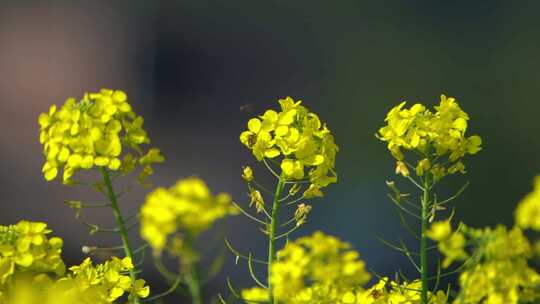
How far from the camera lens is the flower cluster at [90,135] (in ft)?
4.99

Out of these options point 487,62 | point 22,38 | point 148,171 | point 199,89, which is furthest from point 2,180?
point 148,171

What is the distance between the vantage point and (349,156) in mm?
4805

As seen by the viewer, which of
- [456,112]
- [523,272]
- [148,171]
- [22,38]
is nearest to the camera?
[523,272]

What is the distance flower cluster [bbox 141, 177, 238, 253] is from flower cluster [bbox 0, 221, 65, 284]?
40 centimetres

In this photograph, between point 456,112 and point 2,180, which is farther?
point 2,180

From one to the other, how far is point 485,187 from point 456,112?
3.14 m

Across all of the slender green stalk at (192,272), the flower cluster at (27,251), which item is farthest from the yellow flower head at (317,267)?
the flower cluster at (27,251)

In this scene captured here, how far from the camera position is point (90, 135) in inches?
60.2


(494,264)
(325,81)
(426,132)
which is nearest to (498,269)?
(494,264)

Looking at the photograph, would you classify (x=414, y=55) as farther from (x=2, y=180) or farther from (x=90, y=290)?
(x=90, y=290)

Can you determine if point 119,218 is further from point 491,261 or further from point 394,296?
point 491,261

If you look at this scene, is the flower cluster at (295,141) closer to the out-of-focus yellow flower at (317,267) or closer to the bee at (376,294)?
the bee at (376,294)

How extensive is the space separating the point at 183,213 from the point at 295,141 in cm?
57

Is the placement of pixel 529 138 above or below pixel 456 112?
below
